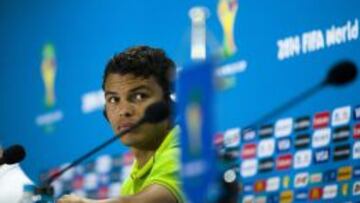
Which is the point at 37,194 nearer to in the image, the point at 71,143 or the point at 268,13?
the point at 268,13

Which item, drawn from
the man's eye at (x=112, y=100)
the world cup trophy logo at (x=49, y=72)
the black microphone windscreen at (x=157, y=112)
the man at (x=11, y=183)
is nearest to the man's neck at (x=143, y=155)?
the man's eye at (x=112, y=100)

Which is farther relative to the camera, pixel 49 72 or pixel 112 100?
pixel 49 72

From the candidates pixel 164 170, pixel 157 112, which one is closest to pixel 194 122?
pixel 157 112

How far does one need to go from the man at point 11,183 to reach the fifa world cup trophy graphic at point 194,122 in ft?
3.80

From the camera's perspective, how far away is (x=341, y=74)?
1516mm

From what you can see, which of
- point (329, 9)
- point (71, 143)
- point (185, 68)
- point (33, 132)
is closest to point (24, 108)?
point (33, 132)

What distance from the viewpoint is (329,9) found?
3289 millimetres

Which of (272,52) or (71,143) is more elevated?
(71,143)

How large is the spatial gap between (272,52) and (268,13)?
5.9 inches

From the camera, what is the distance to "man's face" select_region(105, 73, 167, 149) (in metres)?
2.12

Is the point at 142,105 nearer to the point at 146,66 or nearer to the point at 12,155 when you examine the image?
the point at 146,66

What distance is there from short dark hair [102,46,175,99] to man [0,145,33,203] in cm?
42

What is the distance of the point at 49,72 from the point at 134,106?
Answer: 8.52 feet

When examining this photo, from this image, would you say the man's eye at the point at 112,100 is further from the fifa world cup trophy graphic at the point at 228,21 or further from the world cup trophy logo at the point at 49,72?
the world cup trophy logo at the point at 49,72
